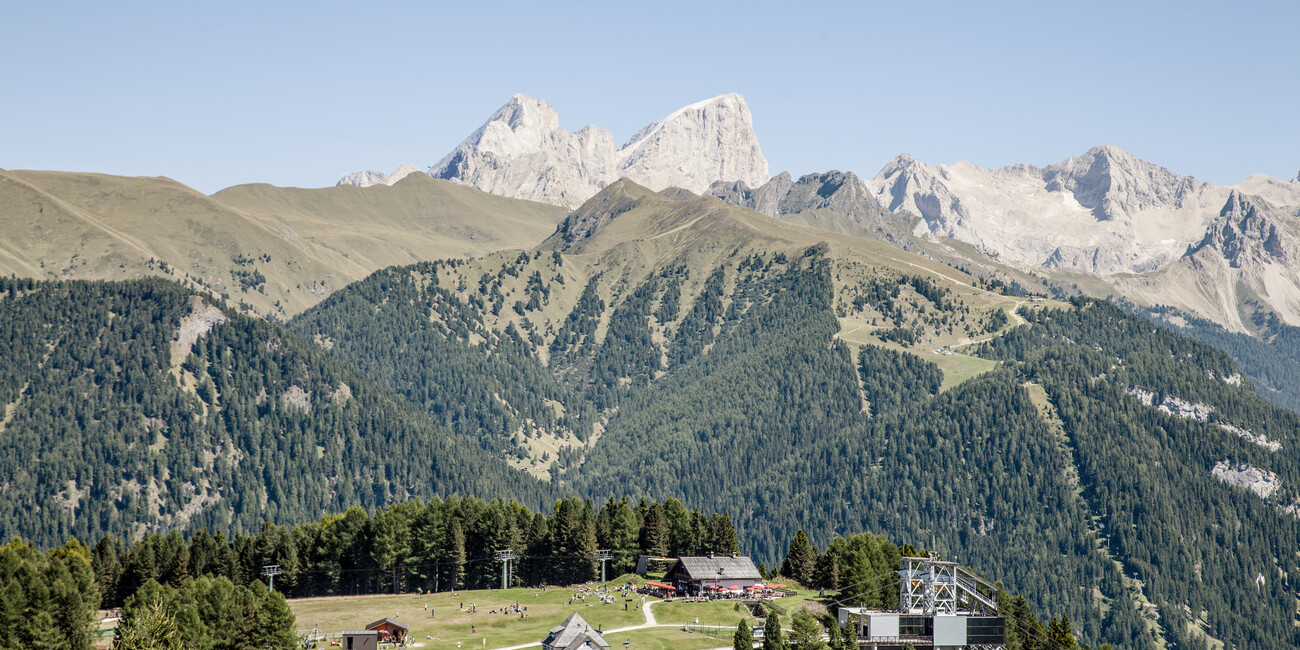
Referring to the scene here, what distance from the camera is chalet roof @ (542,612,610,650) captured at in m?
152

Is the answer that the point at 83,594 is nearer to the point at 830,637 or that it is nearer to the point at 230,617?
the point at 230,617

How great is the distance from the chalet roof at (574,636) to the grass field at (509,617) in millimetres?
5255

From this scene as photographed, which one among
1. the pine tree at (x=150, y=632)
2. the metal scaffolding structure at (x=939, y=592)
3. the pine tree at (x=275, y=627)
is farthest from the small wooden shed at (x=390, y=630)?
the metal scaffolding structure at (x=939, y=592)

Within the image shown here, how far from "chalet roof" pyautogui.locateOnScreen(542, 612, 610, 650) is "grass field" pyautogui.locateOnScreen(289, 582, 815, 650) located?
5.26m

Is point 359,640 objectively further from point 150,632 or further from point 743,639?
point 743,639

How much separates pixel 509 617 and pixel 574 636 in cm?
2542

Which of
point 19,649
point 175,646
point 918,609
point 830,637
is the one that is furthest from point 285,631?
point 918,609

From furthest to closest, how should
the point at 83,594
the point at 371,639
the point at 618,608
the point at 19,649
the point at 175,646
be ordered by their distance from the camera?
the point at 618,608 → the point at 83,594 → the point at 371,639 → the point at 19,649 → the point at 175,646

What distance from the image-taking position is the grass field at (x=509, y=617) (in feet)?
533

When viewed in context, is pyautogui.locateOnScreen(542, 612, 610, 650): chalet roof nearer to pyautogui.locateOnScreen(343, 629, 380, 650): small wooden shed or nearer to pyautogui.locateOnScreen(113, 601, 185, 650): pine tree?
pyautogui.locateOnScreen(343, 629, 380, 650): small wooden shed

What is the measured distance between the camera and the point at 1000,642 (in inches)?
6663

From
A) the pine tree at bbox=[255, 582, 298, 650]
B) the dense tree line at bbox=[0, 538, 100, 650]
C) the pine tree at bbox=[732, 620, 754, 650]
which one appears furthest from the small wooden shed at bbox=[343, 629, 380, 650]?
the pine tree at bbox=[732, 620, 754, 650]

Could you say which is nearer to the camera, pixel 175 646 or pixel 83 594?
pixel 175 646

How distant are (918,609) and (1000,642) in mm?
10320
